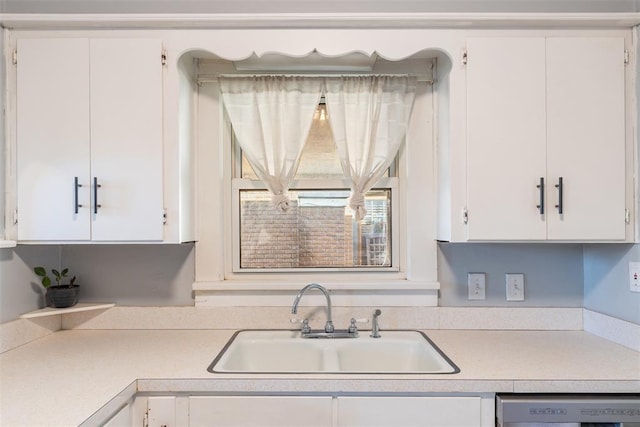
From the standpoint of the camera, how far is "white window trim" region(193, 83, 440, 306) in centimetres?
190

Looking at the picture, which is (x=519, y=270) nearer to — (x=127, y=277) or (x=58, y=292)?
(x=127, y=277)

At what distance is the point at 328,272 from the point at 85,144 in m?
1.22

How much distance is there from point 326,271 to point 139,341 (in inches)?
35.4

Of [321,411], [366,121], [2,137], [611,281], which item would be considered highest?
[366,121]

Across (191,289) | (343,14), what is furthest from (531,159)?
(191,289)

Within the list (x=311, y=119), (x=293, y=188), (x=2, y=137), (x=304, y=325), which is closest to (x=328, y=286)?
(x=304, y=325)

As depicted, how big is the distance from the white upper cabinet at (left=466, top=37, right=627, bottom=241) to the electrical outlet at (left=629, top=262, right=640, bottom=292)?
0.14 meters

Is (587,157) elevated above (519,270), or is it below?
above

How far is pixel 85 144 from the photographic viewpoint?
63.9 inches

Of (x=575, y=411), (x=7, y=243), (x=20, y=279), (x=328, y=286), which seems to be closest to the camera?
(x=575, y=411)

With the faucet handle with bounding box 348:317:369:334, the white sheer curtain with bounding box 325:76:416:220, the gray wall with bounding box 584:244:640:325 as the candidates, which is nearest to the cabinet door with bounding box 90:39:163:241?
the white sheer curtain with bounding box 325:76:416:220

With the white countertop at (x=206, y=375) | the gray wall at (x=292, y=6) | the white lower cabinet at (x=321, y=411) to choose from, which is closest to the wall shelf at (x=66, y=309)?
the white countertop at (x=206, y=375)

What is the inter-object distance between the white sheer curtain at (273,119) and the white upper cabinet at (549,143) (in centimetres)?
77

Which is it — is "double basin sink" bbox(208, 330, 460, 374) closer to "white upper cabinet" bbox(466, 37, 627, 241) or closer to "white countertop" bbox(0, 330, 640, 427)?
"white countertop" bbox(0, 330, 640, 427)
